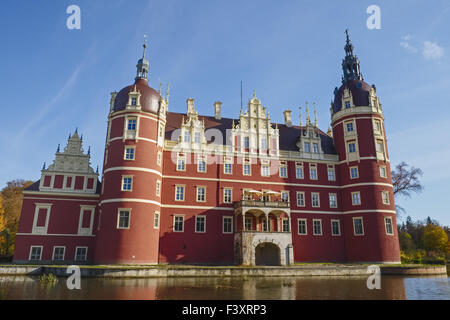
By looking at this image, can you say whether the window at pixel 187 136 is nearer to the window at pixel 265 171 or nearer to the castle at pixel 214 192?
the castle at pixel 214 192

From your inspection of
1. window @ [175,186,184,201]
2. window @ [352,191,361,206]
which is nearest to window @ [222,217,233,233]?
window @ [175,186,184,201]

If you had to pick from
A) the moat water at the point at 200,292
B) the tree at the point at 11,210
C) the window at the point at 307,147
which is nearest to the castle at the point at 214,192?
the window at the point at 307,147

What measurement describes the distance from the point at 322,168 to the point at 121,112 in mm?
26813

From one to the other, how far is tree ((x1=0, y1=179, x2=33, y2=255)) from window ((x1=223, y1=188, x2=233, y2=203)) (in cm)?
3292

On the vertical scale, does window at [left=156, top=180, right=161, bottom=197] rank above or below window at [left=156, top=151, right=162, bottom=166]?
below

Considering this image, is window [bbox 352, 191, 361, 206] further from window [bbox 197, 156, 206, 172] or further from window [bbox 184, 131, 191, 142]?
window [bbox 184, 131, 191, 142]

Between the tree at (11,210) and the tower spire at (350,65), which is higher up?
the tower spire at (350,65)

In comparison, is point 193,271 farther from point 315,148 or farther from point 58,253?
point 315,148

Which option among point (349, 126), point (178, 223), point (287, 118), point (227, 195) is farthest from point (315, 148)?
point (178, 223)

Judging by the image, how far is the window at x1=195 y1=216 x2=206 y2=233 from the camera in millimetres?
36831

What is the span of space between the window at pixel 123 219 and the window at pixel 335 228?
2538cm

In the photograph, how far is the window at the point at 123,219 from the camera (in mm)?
32397

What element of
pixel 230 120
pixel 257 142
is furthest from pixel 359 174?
pixel 230 120
